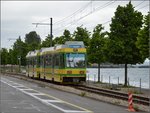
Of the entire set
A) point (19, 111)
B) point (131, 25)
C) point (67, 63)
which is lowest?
point (19, 111)

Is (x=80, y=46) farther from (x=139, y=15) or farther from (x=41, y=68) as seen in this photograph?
(x=41, y=68)

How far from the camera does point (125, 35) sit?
3991cm

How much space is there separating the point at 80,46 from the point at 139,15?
572 cm

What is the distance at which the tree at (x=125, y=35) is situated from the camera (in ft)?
130

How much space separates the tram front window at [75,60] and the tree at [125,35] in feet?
8.44

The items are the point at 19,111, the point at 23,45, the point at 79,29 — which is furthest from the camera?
the point at 23,45

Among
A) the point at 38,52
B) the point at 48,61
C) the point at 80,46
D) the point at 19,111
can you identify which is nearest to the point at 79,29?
the point at 38,52

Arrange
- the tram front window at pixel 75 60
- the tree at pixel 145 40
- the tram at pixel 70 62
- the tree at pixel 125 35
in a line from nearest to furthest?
the tree at pixel 145 40 → the tree at pixel 125 35 → the tram at pixel 70 62 → the tram front window at pixel 75 60

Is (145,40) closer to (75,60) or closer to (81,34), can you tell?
(75,60)

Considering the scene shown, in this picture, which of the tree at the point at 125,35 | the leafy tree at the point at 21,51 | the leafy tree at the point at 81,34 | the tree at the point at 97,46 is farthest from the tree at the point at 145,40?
the leafy tree at the point at 21,51

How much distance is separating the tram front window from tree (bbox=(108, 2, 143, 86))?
101 inches

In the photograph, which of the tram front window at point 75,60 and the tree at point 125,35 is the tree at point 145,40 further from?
the tram front window at point 75,60

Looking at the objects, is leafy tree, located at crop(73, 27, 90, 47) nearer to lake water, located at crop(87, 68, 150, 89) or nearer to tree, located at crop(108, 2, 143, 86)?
lake water, located at crop(87, 68, 150, 89)

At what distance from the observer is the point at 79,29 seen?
57.3 meters
